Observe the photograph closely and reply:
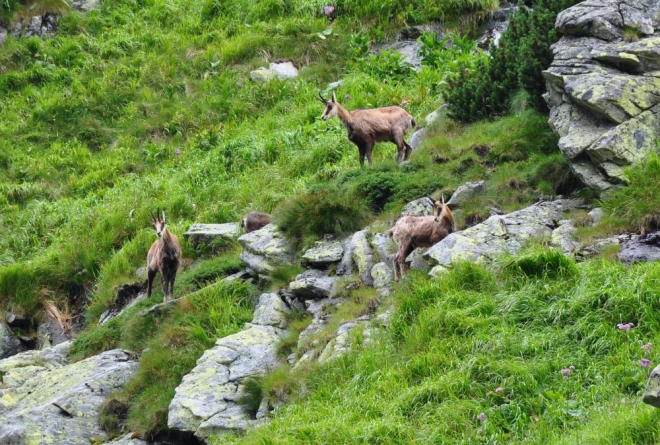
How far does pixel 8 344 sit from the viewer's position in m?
15.8

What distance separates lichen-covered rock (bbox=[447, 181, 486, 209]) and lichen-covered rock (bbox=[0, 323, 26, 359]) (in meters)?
8.23

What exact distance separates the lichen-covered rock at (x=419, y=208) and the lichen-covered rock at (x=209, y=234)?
157 inches

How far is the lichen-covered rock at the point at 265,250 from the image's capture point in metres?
13.4

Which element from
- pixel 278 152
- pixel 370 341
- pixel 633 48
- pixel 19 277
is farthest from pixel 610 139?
pixel 19 277

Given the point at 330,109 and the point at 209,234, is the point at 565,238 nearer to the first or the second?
the point at 330,109

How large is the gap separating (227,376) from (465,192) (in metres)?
4.26

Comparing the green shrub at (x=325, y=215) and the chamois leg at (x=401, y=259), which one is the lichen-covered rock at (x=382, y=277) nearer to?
the chamois leg at (x=401, y=259)

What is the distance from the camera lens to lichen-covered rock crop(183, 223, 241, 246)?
1588cm

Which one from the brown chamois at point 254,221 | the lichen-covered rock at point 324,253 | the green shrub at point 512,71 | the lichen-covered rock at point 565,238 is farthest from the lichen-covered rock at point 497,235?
the brown chamois at point 254,221

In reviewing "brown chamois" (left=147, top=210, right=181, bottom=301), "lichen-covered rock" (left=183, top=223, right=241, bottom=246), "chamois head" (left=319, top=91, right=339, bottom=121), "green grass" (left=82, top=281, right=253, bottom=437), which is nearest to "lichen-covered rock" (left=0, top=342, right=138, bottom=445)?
"green grass" (left=82, top=281, right=253, bottom=437)

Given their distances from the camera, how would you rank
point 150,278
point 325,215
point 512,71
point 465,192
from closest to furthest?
point 465,192, point 325,215, point 150,278, point 512,71

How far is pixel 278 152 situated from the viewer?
1908cm

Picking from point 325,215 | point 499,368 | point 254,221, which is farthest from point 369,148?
point 499,368

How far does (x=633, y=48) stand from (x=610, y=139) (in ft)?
4.98
